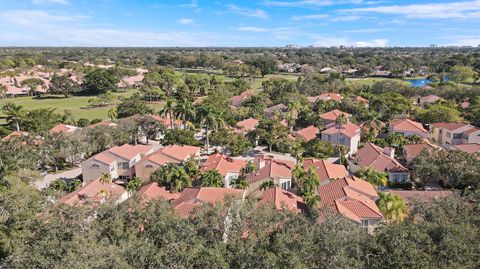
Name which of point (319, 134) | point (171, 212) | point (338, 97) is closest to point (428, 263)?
point (171, 212)

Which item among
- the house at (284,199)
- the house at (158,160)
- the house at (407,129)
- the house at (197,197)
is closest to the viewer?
the house at (197,197)

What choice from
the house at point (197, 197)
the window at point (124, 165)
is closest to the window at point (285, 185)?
the house at point (197, 197)

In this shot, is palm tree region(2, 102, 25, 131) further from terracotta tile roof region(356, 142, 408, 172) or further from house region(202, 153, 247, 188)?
terracotta tile roof region(356, 142, 408, 172)

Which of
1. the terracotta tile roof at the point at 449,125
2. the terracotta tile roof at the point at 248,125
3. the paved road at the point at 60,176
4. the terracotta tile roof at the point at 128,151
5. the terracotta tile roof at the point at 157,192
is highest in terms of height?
the terracotta tile roof at the point at 449,125

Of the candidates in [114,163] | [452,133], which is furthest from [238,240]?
[452,133]

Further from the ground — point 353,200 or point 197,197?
point 353,200

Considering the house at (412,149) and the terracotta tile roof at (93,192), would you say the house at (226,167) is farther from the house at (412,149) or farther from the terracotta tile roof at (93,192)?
the house at (412,149)

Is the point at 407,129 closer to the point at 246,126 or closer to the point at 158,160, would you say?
the point at 246,126
